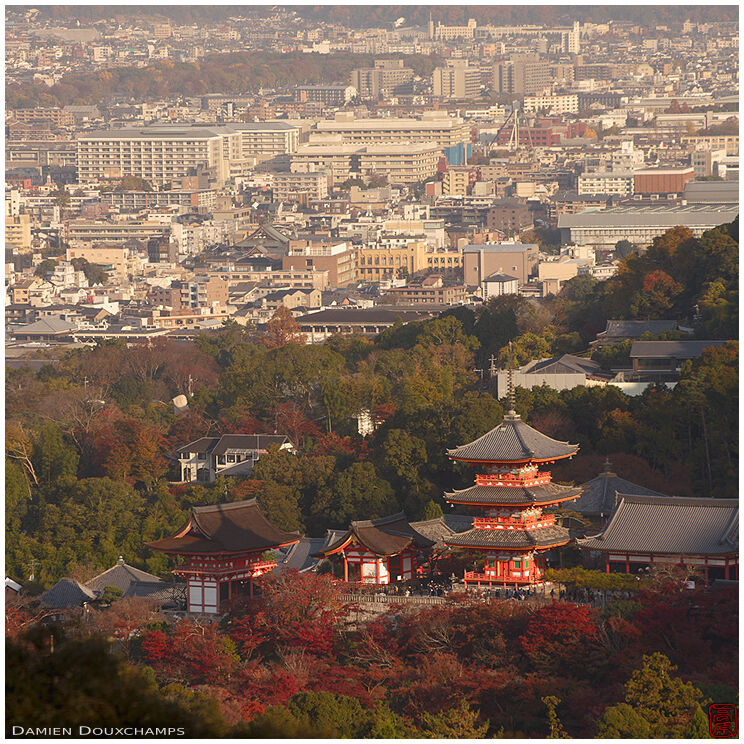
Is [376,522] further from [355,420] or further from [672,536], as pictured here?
[355,420]

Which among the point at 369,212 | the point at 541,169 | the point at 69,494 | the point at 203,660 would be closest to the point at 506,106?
the point at 541,169

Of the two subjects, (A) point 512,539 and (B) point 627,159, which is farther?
(B) point 627,159

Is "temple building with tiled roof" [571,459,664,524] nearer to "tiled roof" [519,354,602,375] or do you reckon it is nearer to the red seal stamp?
the red seal stamp

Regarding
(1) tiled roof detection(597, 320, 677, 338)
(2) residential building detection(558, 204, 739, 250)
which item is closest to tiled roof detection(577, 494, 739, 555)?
(1) tiled roof detection(597, 320, 677, 338)

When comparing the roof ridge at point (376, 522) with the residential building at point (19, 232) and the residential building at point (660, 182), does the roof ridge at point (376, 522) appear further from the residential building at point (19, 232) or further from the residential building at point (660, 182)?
the residential building at point (660, 182)

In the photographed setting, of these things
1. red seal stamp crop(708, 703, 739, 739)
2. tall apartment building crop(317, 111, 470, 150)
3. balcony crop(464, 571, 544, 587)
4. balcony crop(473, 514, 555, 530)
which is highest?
tall apartment building crop(317, 111, 470, 150)

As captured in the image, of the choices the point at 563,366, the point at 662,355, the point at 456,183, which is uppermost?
the point at 456,183

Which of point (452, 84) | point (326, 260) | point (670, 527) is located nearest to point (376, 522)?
point (670, 527)
